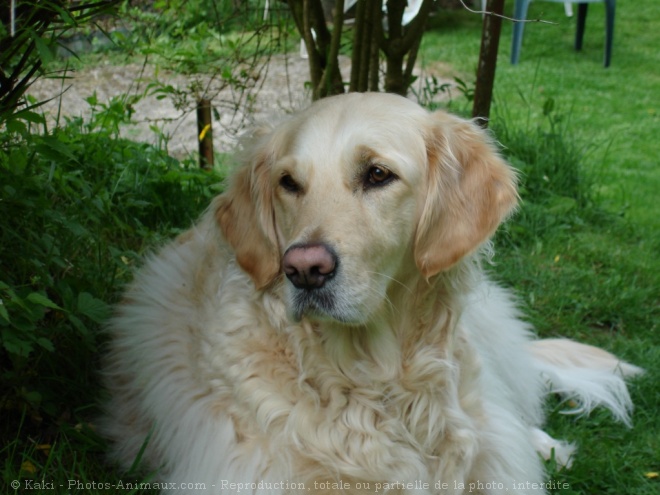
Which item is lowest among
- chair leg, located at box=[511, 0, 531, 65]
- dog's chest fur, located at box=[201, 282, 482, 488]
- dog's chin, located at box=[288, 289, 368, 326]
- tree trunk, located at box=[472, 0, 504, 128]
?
dog's chest fur, located at box=[201, 282, 482, 488]

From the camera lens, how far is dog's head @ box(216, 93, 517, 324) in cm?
247

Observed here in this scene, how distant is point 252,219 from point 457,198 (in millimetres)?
690

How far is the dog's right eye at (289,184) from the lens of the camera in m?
2.72

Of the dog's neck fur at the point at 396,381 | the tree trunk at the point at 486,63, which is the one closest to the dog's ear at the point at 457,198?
the dog's neck fur at the point at 396,381

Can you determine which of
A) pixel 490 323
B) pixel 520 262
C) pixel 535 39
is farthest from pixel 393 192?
pixel 535 39

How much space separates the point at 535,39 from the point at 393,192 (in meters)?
11.8

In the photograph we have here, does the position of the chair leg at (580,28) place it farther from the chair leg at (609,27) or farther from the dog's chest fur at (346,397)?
the dog's chest fur at (346,397)

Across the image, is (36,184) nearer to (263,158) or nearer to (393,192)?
(263,158)

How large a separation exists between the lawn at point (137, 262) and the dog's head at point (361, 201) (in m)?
0.66

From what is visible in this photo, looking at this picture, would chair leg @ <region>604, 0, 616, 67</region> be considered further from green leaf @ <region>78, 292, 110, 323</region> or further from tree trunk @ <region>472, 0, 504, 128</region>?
green leaf @ <region>78, 292, 110, 323</region>

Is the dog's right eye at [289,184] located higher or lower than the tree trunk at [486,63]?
lower

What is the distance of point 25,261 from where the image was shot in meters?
3.36

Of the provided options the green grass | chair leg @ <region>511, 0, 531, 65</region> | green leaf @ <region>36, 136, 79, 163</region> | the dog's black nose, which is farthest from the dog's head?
chair leg @ <region>511, 0, 531, 65</region>

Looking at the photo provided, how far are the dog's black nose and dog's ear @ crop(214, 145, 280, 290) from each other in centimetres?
38
